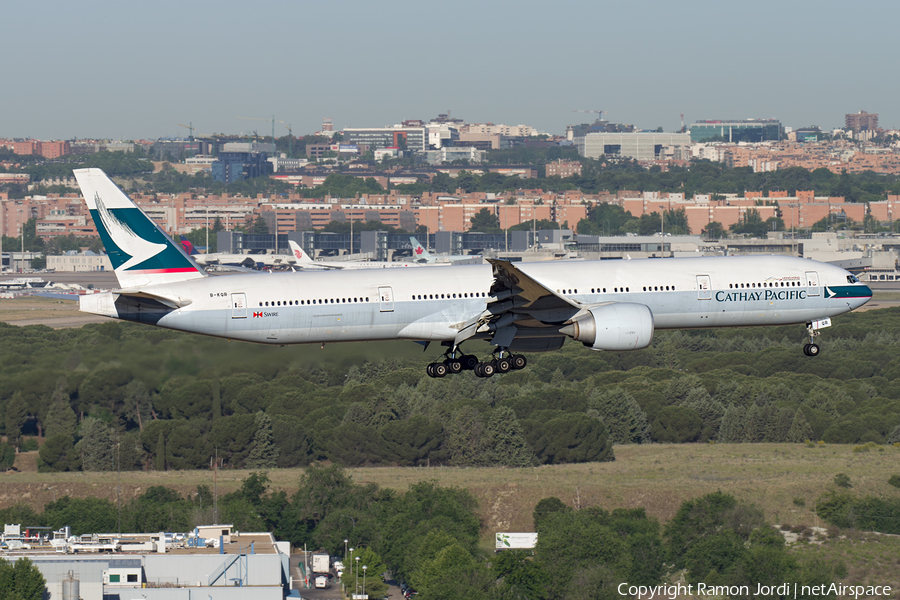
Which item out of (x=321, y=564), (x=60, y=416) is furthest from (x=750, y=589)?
(x=60, y=416)

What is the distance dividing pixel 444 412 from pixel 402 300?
268ft

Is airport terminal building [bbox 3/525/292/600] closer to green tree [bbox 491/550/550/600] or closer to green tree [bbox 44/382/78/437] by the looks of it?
green tree [bbox 44/382/78/437]

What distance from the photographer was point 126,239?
55.5 m

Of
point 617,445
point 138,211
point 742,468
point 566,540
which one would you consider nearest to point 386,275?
point 138,211

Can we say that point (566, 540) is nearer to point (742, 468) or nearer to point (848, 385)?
point (742, 468)

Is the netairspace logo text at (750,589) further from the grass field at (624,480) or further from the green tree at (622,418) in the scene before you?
the green tree at (622,418)

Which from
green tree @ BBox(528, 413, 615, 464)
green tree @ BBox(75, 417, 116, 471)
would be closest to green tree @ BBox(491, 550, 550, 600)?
green tree @ BBox(528, 413, 615, 464)

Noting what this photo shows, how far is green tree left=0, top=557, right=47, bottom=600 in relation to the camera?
77875mm

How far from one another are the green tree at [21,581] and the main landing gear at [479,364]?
36.8 m

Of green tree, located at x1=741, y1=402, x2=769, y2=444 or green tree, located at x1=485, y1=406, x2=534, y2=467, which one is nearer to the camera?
green tree, located at x1=485, y1=406, x2=534, y2=467

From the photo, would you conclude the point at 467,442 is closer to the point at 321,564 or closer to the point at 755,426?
the point at 321,564

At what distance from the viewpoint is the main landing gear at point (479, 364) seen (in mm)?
55750

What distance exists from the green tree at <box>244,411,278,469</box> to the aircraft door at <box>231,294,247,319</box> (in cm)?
7476

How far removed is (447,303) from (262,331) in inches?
322
